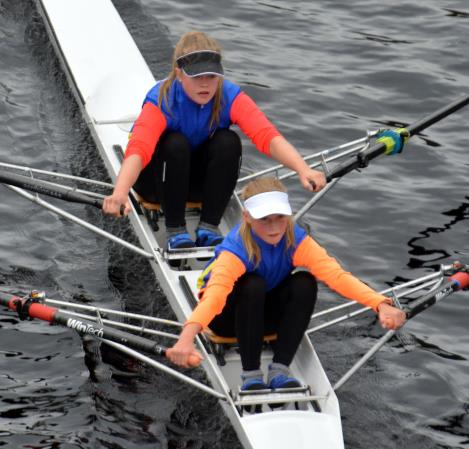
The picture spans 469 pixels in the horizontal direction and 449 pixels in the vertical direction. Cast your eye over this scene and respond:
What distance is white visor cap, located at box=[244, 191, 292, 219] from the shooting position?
7.64 meters

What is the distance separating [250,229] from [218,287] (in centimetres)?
53

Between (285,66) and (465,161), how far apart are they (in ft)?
10.3

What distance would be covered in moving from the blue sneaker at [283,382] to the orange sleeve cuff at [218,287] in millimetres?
674

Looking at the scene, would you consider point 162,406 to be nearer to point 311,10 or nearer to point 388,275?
point 388,275

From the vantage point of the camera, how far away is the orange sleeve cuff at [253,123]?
31.0 feet

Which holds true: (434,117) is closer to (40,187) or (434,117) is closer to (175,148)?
(175,148)

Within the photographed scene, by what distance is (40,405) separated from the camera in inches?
332

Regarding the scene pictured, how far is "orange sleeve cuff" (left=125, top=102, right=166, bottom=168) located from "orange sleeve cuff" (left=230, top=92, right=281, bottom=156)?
0.65 meters

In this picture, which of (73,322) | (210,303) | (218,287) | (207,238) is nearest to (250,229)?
(218,287)

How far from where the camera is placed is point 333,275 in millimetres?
7930

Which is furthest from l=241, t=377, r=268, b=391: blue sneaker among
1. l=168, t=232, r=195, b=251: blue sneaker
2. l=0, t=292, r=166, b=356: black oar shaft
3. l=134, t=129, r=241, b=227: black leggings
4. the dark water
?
l=134, t=129, r=241, b=227: black leggings

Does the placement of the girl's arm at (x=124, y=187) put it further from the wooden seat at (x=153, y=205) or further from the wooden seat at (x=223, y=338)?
the wooden seat at (x=223, y=338)

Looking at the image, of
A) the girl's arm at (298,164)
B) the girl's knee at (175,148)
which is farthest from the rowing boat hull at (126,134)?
the girl's arm at (298,164)

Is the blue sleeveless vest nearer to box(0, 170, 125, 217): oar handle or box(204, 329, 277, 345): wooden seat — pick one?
box(0, 170, 125, 217): oar handle
